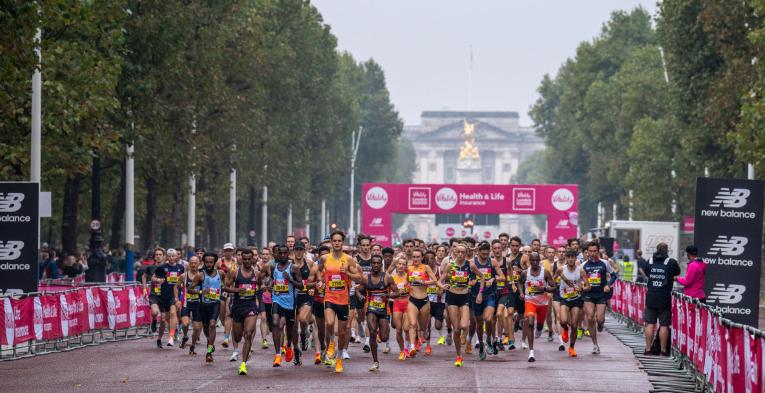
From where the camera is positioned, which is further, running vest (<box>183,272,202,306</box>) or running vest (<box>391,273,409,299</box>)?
running vest (<box>183,272,202,306</box>)

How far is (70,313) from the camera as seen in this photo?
2897 cm

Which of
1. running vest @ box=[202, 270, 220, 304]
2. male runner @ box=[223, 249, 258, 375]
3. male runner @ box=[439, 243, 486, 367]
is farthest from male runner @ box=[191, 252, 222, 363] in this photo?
male runner @ box=[439, 243, 486, 367]

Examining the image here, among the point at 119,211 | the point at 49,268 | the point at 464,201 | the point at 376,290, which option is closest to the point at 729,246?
the point at 376,290

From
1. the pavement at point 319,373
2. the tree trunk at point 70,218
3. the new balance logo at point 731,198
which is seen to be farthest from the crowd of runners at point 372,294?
the tree trunk at point 70,218

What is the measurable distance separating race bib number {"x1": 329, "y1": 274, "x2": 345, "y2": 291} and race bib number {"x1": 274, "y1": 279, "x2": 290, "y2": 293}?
2.21ft

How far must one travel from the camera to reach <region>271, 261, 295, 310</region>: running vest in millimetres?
23188

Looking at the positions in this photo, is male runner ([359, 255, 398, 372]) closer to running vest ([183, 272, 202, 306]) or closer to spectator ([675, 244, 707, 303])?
running vest ([183, 272, 202, 306])

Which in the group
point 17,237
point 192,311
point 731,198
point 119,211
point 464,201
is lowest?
point 192,311

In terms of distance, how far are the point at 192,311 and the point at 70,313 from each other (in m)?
3.24

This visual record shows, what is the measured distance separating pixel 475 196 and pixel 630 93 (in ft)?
63.9

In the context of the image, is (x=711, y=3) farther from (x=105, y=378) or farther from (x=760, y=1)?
(x=105, y=378)

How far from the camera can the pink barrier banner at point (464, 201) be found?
7688cm

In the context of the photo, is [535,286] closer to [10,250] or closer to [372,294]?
[372,294]

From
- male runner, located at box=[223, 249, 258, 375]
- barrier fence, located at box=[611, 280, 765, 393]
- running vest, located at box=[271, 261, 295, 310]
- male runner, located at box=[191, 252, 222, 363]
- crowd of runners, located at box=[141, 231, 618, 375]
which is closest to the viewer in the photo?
barrier fence, located at box=[611, 280, 765, 393]
